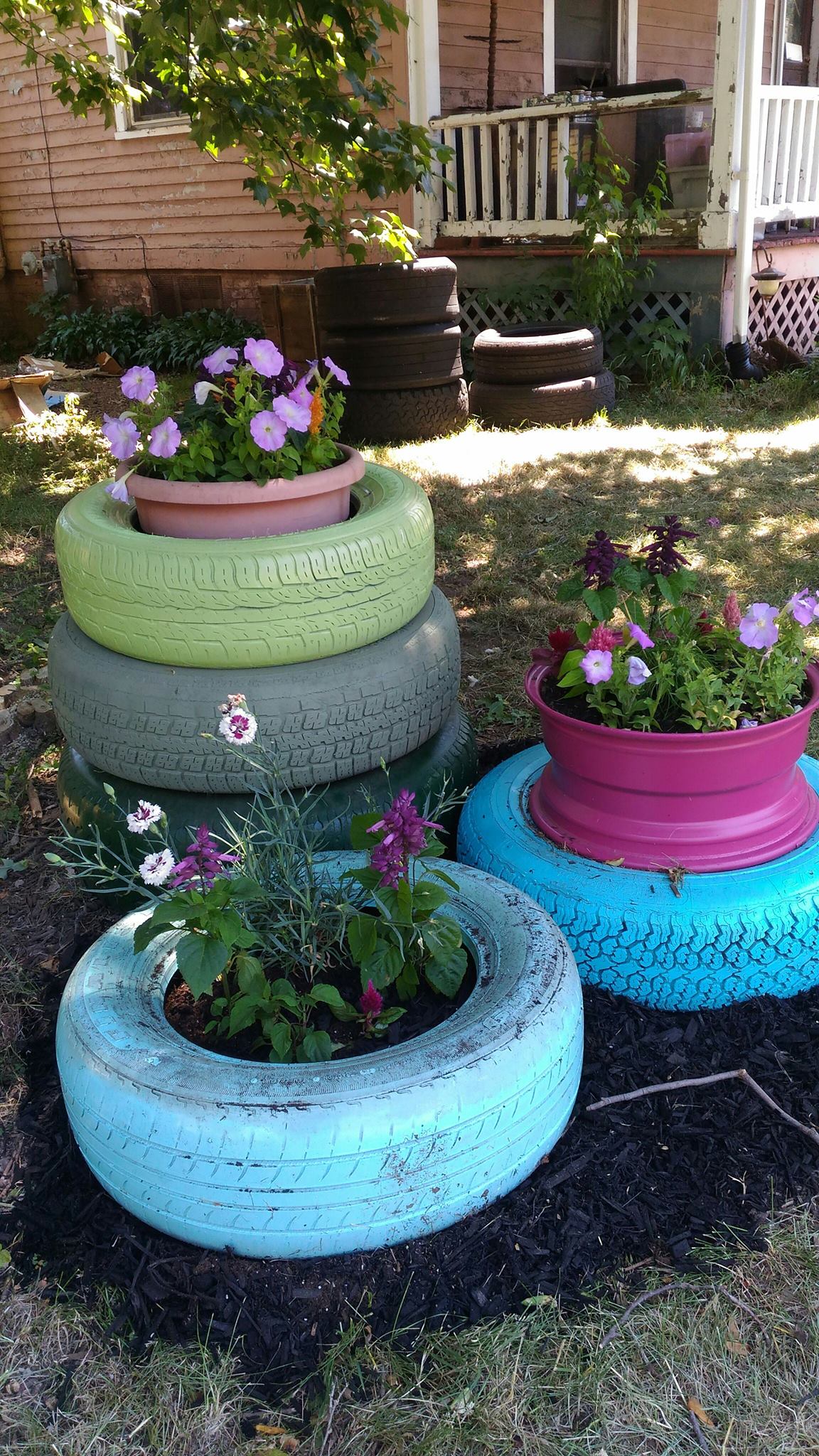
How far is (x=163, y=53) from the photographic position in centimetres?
444

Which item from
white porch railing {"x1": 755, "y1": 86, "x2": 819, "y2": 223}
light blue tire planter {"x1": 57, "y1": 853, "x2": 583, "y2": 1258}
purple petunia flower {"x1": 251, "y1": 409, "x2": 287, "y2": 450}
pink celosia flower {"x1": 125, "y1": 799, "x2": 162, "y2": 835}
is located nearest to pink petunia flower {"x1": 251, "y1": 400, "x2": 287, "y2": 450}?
purple petunia flower {"x1": 251, "y1": 409, "x2": 287, "y2": 450}

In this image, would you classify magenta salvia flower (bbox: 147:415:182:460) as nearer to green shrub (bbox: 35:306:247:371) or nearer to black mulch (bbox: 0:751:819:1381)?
black mulch (bbox: 0:751:819:1381)

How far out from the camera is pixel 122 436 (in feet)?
7.78

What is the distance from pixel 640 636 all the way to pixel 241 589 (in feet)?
2.69

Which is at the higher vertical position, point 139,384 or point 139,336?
point 139,384

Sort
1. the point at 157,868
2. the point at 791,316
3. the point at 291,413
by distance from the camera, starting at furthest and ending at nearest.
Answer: the point at 791,316, the point at 291,413, the point at 157,868

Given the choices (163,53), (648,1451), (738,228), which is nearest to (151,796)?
(648,1451)

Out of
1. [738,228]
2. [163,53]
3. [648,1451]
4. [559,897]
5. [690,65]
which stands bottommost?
[648,1451]

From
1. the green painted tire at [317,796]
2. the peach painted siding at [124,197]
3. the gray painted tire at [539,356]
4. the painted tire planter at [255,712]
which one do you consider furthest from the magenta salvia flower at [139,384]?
the peach painted siding at [124,197]

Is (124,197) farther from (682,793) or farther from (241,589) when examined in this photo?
(682,793)

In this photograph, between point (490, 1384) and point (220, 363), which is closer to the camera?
point (490, 1384)

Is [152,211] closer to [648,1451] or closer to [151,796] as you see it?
[151,796]

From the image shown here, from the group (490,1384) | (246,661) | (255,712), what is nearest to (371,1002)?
(490,1384)

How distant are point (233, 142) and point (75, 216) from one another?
10609 mm
